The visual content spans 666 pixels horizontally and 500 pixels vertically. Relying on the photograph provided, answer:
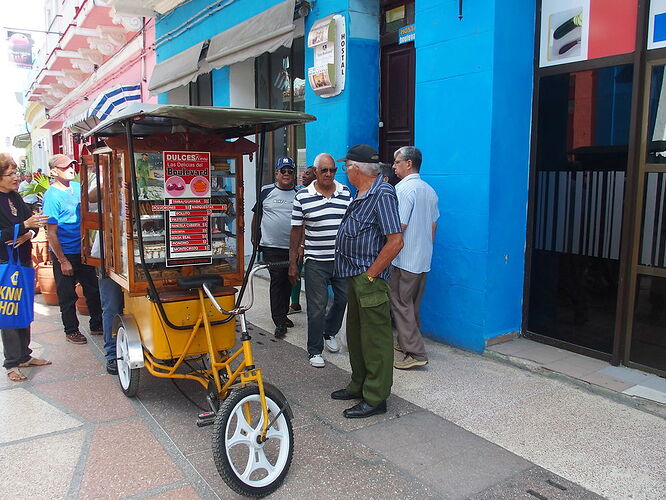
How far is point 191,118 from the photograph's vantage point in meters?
3.24

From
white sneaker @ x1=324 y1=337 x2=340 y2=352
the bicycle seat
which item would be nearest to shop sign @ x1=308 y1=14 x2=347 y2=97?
white sneaker @ x1=324 y1=337 x2=340 y2=352

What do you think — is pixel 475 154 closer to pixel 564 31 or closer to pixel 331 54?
pixel 564 31

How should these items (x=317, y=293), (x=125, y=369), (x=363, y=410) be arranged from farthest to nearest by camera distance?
(x=317, y=293) < (x=125, y=369) < (x=363, y=410)

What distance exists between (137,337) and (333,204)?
1903 millimetres

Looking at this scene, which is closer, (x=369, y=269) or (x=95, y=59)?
(x=369, y=269)

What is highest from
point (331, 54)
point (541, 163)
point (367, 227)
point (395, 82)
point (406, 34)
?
point (406, 34)

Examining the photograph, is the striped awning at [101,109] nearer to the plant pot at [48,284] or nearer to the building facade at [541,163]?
the plant pot at [48,284]

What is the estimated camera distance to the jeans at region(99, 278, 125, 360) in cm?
468

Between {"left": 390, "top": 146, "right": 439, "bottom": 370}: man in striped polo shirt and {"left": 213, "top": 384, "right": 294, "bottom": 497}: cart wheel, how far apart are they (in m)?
1.87

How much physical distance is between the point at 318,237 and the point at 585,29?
275 cm

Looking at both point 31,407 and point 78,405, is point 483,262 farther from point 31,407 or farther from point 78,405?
point 31,407

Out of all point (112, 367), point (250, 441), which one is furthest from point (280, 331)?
point (250, 441)

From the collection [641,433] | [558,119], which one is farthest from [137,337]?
[558,119]

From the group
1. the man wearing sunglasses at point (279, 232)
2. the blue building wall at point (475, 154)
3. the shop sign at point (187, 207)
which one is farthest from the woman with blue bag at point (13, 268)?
the blue building wall at point (475, 154)
